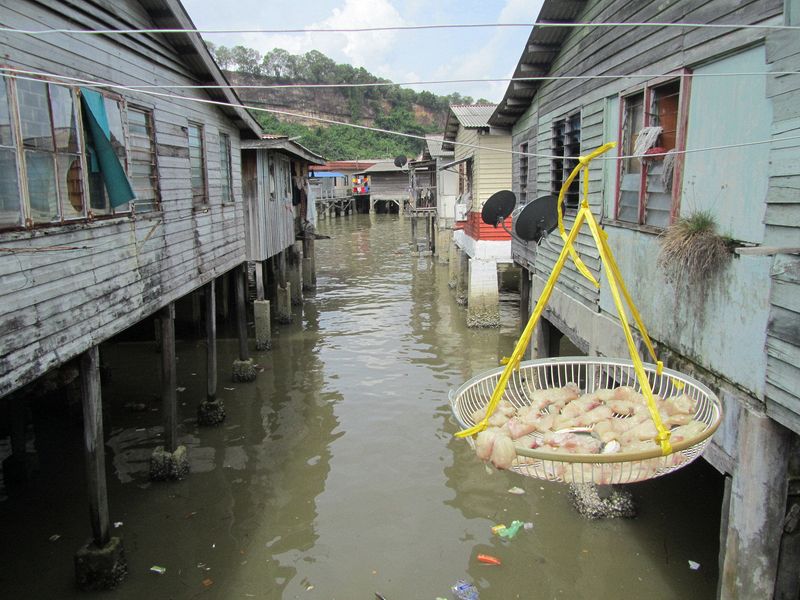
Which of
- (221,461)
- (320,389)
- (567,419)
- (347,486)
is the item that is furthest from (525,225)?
(320,389)

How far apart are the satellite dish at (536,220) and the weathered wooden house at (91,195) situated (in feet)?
11.8

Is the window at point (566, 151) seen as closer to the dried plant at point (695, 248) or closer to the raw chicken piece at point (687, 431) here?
the dried plant at point (695, 248)

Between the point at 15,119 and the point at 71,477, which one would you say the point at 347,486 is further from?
the point at 15,119

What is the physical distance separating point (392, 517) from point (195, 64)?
24.1 ft

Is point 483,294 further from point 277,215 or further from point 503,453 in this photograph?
point 503,453

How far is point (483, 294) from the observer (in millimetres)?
16781

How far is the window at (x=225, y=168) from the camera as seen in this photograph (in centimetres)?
1206

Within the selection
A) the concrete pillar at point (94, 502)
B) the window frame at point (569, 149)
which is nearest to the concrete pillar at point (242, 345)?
the concrete pillar at point (94, 502)

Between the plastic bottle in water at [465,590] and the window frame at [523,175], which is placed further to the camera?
the window frame at [523,175]

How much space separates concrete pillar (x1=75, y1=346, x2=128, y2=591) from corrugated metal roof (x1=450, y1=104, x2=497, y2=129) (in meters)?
12.6

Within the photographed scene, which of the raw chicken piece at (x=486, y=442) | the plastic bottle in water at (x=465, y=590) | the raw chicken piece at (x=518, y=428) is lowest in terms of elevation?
the plastic bottle in water at (x=465, y=590)

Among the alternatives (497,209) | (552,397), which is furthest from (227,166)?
(552,397)

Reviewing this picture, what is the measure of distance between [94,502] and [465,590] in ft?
12.5

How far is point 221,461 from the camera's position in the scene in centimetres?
938
